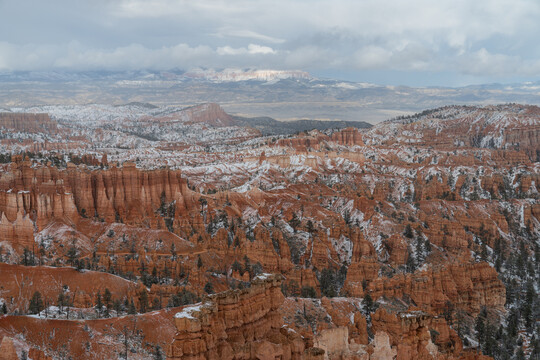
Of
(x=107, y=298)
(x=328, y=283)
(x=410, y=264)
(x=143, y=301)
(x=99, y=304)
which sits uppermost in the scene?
(x=99, y=304)

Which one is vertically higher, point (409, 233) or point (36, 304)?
point (36, 304)

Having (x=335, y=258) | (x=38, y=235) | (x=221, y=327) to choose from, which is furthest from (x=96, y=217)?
(x=221, y=327)

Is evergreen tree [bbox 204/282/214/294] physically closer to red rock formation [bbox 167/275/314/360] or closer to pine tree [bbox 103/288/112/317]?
pine tree [bbox 103/288/112/317]

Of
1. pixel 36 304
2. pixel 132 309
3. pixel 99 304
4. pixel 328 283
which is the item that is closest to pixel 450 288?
pixel 328 283

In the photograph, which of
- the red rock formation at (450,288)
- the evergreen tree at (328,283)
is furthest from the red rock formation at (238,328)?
the evergreen tree at (328,283)

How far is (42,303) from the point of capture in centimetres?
4953

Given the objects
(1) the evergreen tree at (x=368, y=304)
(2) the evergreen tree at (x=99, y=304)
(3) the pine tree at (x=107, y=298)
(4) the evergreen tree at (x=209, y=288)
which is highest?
(2) the evergreen tree at (x=99, y=304)

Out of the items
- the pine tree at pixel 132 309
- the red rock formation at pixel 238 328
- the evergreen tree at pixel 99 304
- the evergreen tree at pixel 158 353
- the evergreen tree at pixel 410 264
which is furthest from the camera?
the evergreen tree at pixel 410 264

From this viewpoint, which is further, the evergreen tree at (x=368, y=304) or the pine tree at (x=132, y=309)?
the evergreen tree at (x=368, y=304)

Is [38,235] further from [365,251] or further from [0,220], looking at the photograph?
[365,251]

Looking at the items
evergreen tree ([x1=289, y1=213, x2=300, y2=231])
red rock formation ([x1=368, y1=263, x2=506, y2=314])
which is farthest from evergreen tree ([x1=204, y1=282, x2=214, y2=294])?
evergreen tree ([x1=289, y1=213, x2=300, y2=231])

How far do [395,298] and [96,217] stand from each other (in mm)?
45755

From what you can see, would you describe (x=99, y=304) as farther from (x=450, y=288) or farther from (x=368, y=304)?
(x=450, y=288)

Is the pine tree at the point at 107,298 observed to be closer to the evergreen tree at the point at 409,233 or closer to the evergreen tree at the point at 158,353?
the evergreen tree at the point at 158,353
